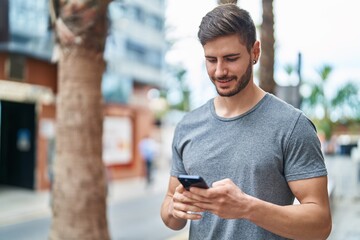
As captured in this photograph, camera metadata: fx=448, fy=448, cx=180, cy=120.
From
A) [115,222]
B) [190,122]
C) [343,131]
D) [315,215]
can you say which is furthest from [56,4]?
[343,131]

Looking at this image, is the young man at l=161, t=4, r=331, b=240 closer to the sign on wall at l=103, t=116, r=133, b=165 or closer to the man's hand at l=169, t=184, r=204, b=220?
the man's hand at l=169, t=184, r=204, b=220

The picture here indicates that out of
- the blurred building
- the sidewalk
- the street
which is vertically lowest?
the sidewalk

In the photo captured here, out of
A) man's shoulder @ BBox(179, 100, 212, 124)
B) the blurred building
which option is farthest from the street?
man's shoulder @ BBox(179, 100, 212, 124)

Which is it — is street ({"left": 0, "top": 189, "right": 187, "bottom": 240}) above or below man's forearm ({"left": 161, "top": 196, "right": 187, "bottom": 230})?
below

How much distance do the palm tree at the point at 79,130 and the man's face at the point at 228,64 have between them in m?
2.86

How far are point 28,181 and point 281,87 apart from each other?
36.9ft

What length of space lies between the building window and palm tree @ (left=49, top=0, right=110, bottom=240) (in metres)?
11.4

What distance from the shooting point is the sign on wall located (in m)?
19.7

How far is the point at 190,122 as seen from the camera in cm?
202

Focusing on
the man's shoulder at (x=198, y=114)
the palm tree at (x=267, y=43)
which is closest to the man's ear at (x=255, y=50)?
the man's shoulder at (x=198, y=114)

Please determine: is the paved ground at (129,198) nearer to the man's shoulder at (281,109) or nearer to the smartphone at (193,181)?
the man's shoulder at (281,109)

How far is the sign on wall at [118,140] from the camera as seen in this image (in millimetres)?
19688

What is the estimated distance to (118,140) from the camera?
20.6 metres

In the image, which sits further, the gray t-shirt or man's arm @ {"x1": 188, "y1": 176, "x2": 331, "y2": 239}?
the gray t-shirt
